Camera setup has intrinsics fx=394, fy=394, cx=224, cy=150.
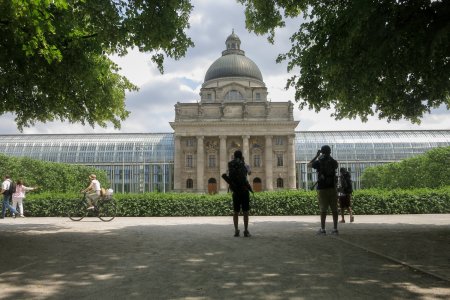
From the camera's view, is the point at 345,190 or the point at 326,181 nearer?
the point at 326,181

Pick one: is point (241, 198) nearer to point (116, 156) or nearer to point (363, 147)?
point (116, 156)

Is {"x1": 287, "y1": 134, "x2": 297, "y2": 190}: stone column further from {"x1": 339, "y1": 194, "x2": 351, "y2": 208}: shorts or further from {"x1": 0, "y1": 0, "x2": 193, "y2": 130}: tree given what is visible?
{"x1": 0, "y1": 0, "x2": 193, "y2": 130}: tree

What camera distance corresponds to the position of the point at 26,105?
12148 millimetres

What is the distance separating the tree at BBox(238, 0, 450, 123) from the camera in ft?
27.2

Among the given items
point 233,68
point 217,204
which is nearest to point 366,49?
point 217,204

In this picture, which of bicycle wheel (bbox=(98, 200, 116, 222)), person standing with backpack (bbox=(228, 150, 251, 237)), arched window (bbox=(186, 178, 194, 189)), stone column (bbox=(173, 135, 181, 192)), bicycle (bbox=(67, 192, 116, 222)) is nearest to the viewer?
person standing with backpack (bbox=(228, 150, 251, 237))

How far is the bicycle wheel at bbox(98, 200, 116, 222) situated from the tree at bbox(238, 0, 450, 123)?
30.5ft

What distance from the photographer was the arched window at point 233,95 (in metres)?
66.4

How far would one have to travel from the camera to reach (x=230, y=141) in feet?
208

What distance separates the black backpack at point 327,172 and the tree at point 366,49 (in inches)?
76.9

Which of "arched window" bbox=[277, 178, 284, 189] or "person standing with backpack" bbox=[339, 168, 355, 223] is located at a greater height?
"arched window" bbox=[277, 178, 284, 189]

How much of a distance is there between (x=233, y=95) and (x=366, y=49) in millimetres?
58066

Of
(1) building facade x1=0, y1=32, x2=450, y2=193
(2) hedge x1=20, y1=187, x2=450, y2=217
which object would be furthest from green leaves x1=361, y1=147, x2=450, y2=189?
(2) hedge x1=20, y1=187, x2=450, y2=217

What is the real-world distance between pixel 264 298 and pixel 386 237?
6177mm
